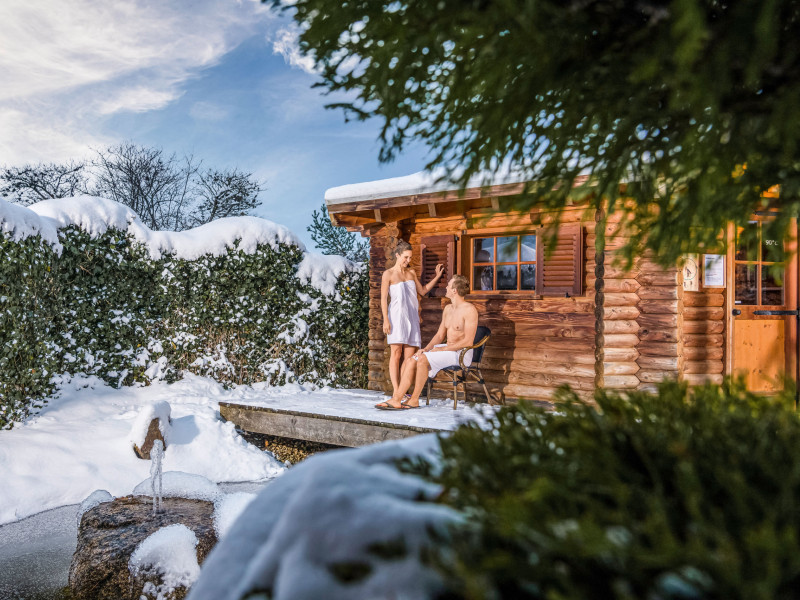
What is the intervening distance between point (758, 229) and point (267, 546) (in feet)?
5.95

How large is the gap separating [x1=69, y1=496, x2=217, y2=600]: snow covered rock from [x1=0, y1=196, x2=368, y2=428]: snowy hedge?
3380 mm

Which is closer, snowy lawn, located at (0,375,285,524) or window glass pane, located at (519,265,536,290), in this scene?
snowy lawn, located at (0,375,285,524)

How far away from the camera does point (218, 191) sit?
21.5m

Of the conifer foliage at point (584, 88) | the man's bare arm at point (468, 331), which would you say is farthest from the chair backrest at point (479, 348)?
the conifer foliage at point (584, 88)

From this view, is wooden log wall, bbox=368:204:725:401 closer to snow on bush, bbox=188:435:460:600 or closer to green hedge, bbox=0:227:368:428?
green hedge, bbox=0:227:368:428

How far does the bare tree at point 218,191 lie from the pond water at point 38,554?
1790 cm

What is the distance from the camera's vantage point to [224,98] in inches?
938

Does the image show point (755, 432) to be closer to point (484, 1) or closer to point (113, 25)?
point (484, 1)

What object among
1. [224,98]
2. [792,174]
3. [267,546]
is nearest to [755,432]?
[792,174]

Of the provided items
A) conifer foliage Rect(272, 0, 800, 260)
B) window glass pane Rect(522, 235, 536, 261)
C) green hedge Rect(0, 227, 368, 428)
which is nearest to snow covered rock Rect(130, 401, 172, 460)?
green hedge Rect(0, 227, 368, 428)

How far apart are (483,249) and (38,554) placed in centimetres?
595

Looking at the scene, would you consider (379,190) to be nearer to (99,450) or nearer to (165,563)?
(99,450)

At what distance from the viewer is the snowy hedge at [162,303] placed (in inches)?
251

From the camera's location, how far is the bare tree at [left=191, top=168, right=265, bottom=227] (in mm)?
21453
